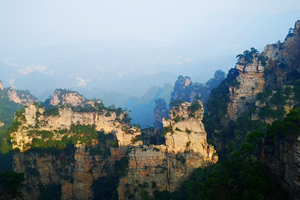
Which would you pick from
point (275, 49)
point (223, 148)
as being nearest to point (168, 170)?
point (223, 148)

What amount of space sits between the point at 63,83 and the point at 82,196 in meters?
171

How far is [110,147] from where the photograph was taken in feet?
100

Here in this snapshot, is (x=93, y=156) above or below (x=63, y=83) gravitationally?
below

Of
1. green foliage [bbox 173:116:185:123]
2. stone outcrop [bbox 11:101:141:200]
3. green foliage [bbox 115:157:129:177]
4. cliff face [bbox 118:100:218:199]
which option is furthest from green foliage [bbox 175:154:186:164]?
green foliage [bbox 115:157:129:177]

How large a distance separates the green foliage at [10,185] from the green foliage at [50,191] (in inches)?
594

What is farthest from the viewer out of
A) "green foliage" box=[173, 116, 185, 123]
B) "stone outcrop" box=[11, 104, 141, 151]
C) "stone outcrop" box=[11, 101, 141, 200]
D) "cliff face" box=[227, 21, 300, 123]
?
"cliff face" box=[227, 21, 300, 123]

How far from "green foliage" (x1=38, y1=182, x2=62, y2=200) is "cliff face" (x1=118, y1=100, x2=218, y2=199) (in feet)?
37.0

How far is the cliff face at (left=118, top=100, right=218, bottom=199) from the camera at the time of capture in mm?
25297

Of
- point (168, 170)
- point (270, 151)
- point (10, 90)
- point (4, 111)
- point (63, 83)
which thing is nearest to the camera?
point (270, 151)

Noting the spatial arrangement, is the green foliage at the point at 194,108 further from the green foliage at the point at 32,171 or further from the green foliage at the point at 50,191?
the green foliage at the point at 32,171

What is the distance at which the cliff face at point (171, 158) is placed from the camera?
83.0 feet

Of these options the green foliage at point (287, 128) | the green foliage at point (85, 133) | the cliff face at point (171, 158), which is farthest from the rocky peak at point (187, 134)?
the green foliage at point (85, 133)

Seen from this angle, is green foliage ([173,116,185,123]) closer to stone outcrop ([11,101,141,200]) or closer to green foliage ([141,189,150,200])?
stone outcrop ([11,101,141,200])

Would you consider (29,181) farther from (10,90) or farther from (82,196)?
(10,90)
